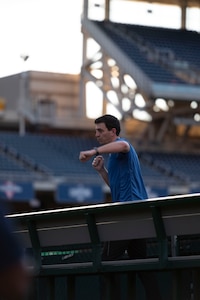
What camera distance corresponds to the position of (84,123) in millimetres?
41188

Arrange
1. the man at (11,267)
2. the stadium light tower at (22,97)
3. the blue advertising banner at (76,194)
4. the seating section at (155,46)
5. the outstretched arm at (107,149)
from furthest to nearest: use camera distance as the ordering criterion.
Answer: the stadium light tower at (22,97) < the seating section at (155,46) < the blue advertising banner at (76,194) < the outstretched arm at (107,149) < the man at (11,267)

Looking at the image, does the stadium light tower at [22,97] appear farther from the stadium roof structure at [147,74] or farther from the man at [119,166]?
the man at [119,166]

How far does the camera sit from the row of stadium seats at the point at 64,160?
34.2m

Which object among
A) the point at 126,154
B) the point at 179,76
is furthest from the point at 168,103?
the point at 126,154

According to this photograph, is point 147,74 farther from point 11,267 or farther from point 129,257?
point 11,267

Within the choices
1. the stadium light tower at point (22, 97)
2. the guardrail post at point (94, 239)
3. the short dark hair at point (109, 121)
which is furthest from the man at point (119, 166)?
the stadium light tower at point (22, 97)

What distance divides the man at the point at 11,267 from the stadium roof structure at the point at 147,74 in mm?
34140

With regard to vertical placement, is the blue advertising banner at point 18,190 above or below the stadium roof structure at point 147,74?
below

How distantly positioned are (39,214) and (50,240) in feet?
0.59

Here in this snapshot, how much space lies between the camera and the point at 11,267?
2584 millimetres

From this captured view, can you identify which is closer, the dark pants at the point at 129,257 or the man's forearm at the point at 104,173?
the dark pants at the point at 129,257

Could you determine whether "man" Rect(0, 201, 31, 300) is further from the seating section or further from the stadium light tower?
the stadium light tower

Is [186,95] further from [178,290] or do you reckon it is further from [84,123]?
[178,290]

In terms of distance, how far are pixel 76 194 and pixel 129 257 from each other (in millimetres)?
25886
